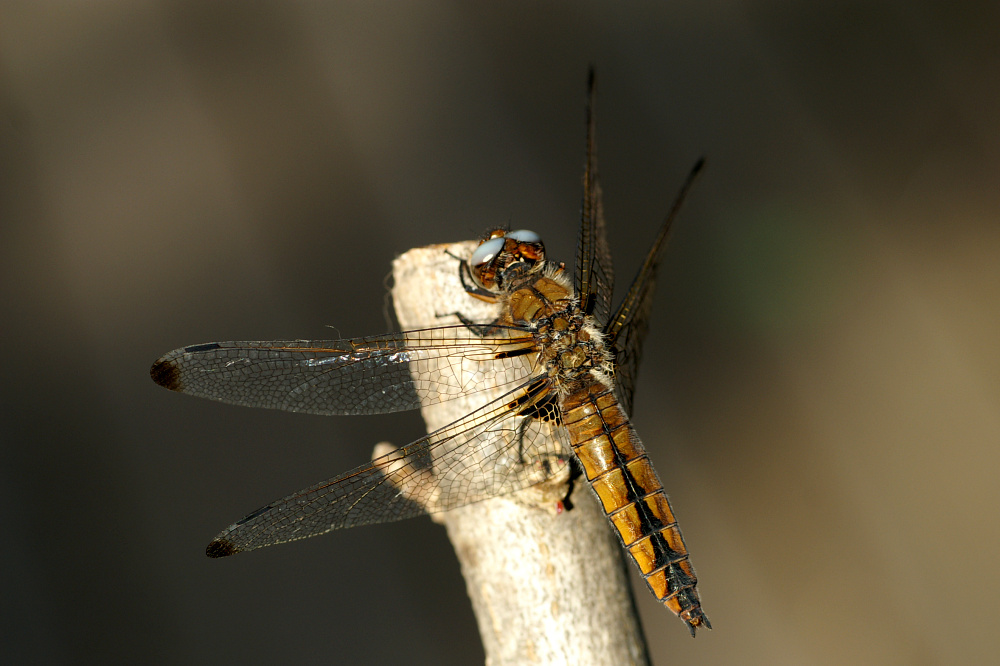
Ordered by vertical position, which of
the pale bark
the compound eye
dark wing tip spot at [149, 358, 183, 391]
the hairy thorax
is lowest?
the pale bark

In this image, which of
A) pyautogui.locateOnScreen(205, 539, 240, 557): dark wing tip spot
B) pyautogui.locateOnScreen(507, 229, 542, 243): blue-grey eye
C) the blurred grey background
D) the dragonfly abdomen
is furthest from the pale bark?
the blurred grey background

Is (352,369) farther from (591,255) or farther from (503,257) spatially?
(591,255)

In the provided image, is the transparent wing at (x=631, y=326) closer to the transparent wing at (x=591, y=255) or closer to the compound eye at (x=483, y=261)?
the transparent wing at (x=591, y=255)

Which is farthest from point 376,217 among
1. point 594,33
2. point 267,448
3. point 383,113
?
point 594,33

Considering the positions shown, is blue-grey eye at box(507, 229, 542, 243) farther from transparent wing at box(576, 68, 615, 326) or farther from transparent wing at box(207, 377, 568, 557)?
transparent wing at box(207, 377, 568, 557)

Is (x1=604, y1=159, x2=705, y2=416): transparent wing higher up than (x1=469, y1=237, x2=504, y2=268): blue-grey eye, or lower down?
lower down

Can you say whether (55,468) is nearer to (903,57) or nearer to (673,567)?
(673,567)

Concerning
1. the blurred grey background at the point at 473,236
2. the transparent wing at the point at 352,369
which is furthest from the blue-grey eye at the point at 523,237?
the blurred grey background at the point at 473,236

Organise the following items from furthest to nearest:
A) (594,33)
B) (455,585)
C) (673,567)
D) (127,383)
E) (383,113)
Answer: (594,33), (383,113), (455,585), (127,383), (673,567)
